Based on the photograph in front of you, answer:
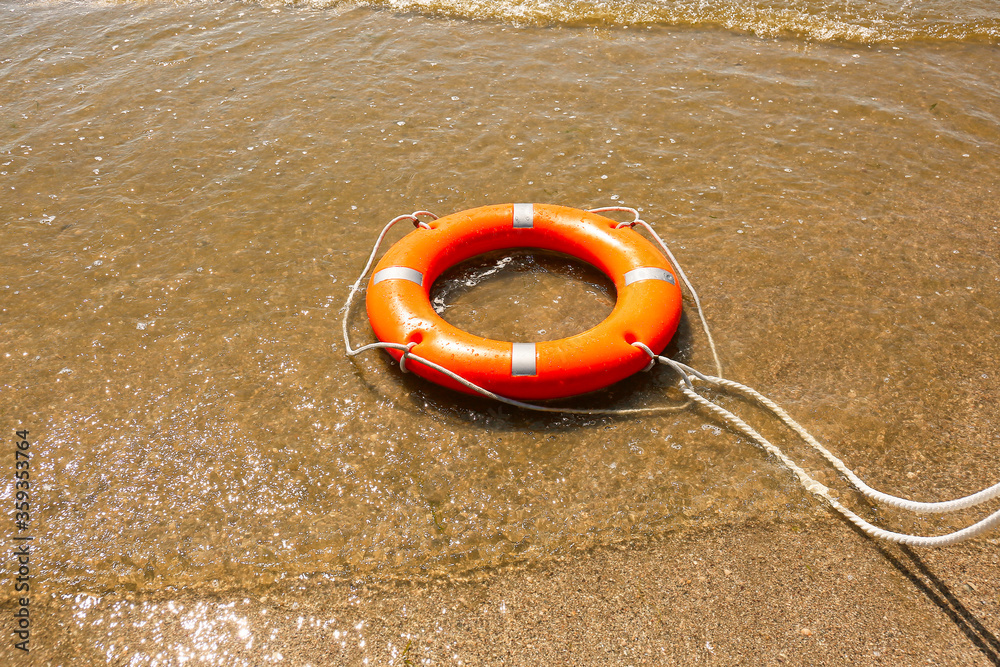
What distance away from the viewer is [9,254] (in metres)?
3.27

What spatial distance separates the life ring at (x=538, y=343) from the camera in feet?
7.84

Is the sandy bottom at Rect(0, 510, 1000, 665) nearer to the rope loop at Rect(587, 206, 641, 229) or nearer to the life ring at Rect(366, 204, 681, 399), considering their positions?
the life ring at Rect(366, 204, 681, 399)

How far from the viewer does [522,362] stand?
7.78 ft

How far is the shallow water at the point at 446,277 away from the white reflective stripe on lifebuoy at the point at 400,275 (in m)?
0.26

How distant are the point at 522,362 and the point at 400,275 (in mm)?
730

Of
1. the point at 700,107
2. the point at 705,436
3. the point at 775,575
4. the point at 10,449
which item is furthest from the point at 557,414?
the point at 700,107

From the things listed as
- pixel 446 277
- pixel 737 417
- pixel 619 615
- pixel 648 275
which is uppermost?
pixel 648 275

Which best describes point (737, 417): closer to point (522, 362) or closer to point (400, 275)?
point (522, 362)

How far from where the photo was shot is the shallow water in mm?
2199

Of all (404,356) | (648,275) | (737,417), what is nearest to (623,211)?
(648,275)

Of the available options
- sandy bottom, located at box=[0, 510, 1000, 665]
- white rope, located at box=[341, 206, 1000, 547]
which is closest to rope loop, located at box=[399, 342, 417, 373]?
white rope, located at box=[341, 206, 1000, 547]

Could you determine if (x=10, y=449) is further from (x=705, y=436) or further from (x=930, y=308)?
(x=930, y=308)

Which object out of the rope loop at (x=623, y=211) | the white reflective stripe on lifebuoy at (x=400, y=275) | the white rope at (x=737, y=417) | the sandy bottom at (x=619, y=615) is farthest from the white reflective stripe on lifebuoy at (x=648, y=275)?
the sandy bottom at (x=619, y=615)

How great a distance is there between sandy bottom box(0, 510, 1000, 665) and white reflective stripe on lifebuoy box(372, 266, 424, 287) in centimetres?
126
